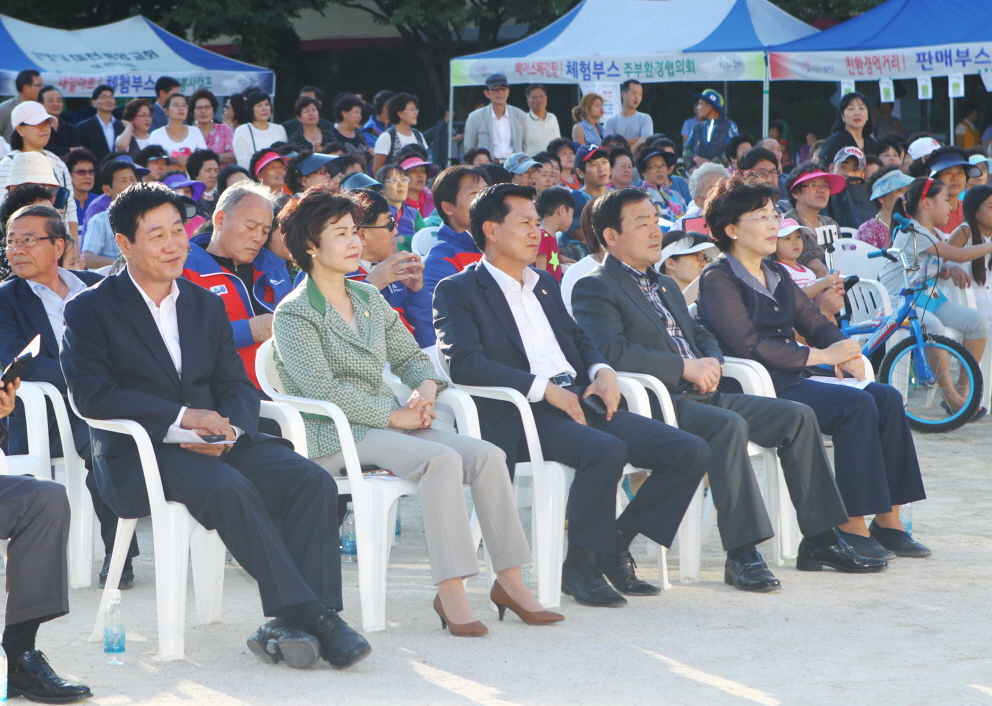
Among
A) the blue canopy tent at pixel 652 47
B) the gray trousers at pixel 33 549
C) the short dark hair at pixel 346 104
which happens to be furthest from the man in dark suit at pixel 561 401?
the blue canopy tent at pixel 652 47

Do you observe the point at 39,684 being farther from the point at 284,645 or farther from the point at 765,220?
the point at 765,220

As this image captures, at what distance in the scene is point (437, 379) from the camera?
4.05m

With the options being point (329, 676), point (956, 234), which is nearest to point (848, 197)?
point (956, 234)

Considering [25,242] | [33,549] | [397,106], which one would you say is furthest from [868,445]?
[397,106]

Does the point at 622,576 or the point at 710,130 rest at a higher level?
the point at 710,130

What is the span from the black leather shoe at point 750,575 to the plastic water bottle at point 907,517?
839 mm

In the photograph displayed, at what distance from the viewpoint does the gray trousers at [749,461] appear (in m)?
4.10

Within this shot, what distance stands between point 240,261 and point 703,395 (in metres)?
1.80

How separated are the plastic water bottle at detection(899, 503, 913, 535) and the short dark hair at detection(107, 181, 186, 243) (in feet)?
9.79

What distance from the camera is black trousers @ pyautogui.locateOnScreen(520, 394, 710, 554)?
3.90 metres

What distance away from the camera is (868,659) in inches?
130

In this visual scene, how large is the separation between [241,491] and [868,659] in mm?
1779

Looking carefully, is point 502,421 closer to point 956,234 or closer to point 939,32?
point 956,234

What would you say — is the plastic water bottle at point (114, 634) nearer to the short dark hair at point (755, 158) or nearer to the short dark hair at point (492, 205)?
the short dark hair at point (492, 205)
